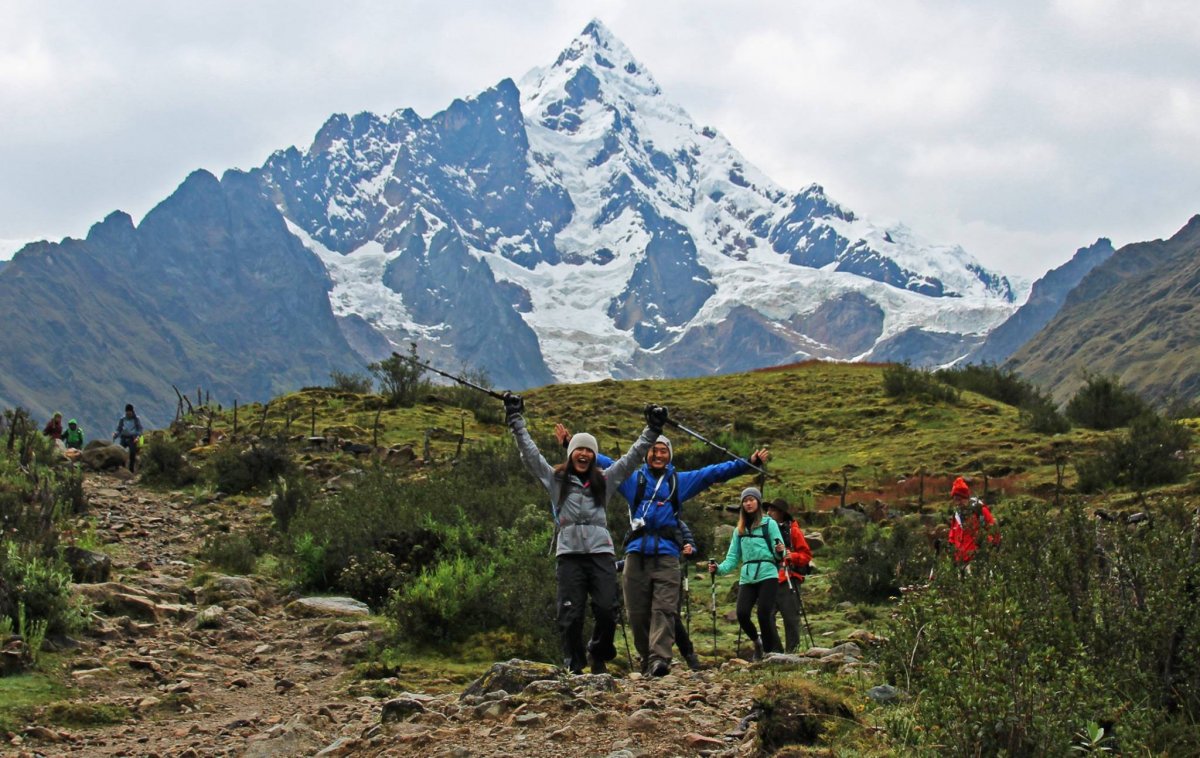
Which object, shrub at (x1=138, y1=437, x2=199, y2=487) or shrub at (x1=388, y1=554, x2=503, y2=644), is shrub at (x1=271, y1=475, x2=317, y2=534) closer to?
shrub at (x1=138, y1=437, x2=199, y2=487)

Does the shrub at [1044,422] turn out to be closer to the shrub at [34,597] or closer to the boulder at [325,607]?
the boulder at [325,607]

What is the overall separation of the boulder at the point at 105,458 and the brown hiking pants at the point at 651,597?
17.6m

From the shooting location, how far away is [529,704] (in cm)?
654

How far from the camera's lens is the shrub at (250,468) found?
21.3 m

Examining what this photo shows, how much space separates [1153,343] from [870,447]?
140 metres

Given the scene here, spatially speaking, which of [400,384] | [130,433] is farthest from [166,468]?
[400,384]

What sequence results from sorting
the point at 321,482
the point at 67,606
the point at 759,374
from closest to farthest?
the point at 67,606 → the point at 321,482 → the point at 759,374

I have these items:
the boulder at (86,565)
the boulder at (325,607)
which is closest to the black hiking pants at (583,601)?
the boulder at (325,607)

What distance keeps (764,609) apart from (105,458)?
58.6ft

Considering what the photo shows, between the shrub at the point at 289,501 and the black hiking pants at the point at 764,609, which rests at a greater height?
the shrub at the point at 289,501

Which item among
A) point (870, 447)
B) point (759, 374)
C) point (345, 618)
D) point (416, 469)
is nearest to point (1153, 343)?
point (759, 374)

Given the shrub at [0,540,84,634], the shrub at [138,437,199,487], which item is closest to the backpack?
the shrub at [0,540,84,634]

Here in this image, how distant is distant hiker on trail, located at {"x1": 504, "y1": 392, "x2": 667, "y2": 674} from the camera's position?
8.41 meters

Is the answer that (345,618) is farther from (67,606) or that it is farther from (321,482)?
(321,482)
